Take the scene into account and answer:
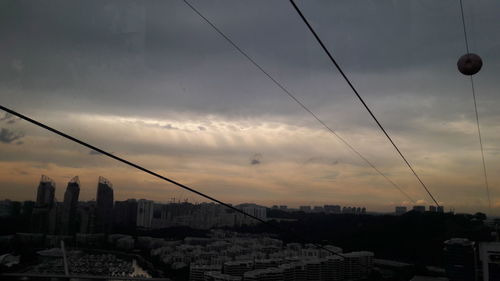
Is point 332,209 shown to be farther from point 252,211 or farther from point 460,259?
point 460,259

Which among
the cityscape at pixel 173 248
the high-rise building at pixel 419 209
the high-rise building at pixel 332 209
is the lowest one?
the cityscape at pixel 173 248

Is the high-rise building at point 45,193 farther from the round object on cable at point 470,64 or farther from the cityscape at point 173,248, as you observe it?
the round object on cable at point 470,64

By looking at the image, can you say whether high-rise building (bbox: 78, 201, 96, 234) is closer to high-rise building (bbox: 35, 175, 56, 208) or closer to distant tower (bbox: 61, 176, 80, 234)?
distant tower (bbox: 61, 176, 80, 234)

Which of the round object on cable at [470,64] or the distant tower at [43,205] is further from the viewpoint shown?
the distant tower at [43,205]

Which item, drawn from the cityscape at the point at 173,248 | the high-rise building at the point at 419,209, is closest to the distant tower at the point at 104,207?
the cityscape at the point at 173,248

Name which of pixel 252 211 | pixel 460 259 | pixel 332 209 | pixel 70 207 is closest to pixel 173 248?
pixel 252 211

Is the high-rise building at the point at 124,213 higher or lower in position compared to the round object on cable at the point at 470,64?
lower
